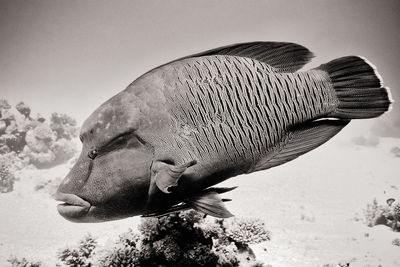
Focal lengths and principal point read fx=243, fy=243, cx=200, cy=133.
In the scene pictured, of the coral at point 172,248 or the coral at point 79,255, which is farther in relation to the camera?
the coral at point 79,255

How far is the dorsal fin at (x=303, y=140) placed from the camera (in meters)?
1.95

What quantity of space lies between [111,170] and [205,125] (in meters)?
0.72

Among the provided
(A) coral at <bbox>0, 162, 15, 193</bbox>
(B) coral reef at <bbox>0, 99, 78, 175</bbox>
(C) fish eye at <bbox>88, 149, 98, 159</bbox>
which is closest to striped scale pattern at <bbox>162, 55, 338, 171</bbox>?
(C) fish eye at <bbox>88, 149, 98, 159</bbox>

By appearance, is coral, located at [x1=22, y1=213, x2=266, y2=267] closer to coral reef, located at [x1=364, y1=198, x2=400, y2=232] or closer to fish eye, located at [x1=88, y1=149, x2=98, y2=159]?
fish eye, located at [x1=88, y1=149, x2=98, y2=159]

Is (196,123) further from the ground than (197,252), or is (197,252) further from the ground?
(196,123)

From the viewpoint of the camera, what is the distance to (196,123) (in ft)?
5.62

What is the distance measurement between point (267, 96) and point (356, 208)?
8419mm

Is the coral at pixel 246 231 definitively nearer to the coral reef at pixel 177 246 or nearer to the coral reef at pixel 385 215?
the coral reef at pixel 177 246

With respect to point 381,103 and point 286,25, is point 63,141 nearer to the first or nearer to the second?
point 381,103

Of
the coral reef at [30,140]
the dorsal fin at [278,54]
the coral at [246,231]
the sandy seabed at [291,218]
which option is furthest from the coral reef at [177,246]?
the coral reef at [30,140]

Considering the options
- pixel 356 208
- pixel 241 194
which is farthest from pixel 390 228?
pixel 241 194

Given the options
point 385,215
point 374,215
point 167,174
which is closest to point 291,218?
point 374,215

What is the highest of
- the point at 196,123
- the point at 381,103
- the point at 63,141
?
the point at 196,123

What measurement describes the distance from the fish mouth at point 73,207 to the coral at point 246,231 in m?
2.20
